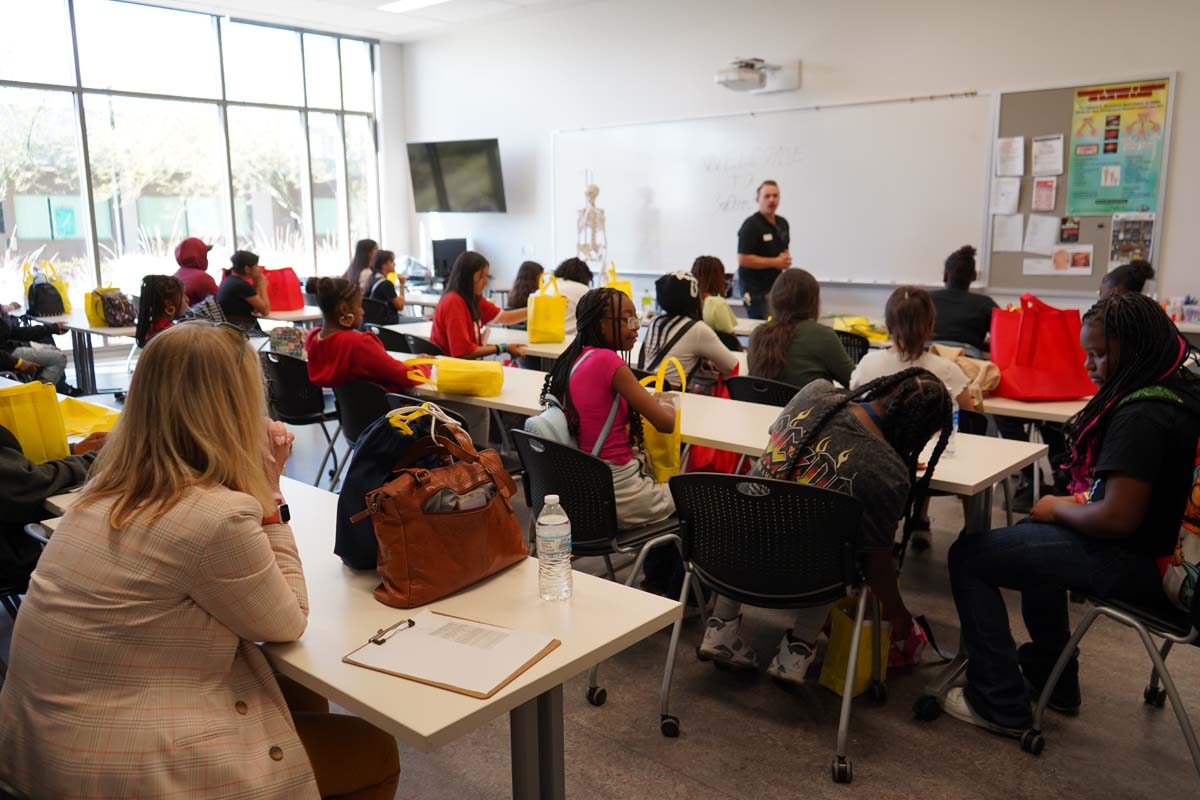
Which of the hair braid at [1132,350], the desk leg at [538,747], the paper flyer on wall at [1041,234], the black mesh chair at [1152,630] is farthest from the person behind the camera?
the paper flyer on wall at [1041,234]

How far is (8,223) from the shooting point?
8.48 m

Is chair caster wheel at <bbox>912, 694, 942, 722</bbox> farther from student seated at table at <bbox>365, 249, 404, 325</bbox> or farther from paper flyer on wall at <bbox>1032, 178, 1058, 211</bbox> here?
student seated at table at <bbox>365, 249, 404, 325</bbox>

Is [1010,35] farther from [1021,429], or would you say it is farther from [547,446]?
[547,446]

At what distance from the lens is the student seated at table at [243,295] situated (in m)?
6.55

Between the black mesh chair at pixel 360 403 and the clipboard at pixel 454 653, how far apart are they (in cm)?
223

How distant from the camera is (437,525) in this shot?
1.74m

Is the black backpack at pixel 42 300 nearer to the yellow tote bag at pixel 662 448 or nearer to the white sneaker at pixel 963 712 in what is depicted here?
the yellow tote bag at pixel 662 448

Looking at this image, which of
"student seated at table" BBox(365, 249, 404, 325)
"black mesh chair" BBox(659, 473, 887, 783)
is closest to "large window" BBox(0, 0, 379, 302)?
"student seated at table" BBox(365, 249, 404, 325)

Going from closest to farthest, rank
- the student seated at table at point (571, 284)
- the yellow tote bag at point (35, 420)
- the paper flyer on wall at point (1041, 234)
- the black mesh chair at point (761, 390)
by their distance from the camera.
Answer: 1. the yellow tote bag at point (35, 420)
2. the black mesh chair at point (761, 390)
3. the student seated at table at point (571, 284)
4. the paper flyer on wall at point (1041, 234)

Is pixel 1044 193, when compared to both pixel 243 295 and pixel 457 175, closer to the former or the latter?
pixel 243 295

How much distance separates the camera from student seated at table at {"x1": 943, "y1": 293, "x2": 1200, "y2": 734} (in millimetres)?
2180

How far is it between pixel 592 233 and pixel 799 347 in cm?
543

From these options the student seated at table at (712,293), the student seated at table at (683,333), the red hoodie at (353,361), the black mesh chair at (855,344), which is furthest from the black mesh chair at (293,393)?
the black mesh chair at (855,344)

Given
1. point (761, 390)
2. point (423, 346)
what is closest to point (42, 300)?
point (423, 346)
